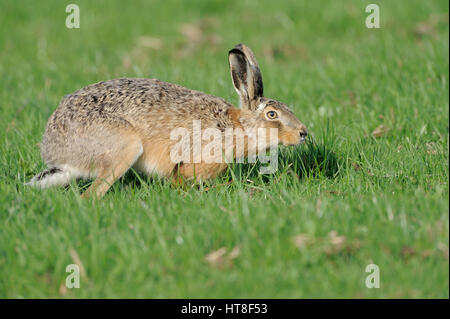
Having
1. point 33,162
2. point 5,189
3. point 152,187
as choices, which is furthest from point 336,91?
point 5,189

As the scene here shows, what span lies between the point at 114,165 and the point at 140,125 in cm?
51

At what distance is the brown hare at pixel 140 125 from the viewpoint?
5742 mm

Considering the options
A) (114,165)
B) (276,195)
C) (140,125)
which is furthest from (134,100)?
(276,195)

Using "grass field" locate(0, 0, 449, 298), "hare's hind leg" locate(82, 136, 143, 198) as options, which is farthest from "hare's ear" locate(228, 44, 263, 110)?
"hare's hind leg" locate(82, 136, 143, 198)

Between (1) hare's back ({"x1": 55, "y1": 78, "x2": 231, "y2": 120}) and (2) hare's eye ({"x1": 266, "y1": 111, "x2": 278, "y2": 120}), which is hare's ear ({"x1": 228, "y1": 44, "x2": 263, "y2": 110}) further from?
(1) hare's back ({"x1": 55, "y1": 78, "x2": 231, "y2": 120})

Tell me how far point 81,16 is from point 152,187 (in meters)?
7.25

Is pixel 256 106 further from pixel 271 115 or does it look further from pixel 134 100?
pixel 134 100

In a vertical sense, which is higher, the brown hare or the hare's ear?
the hare's ear

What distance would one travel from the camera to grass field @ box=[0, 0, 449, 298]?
13.5ft

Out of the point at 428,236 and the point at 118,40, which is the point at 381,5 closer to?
the point at 118,40

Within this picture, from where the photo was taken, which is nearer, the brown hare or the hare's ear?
the brown hare

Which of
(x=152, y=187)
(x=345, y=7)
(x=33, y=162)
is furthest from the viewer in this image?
(x=345, y=7)

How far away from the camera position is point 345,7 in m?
11.4

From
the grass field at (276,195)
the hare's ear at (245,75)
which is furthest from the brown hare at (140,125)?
the grass field at (276,195)
